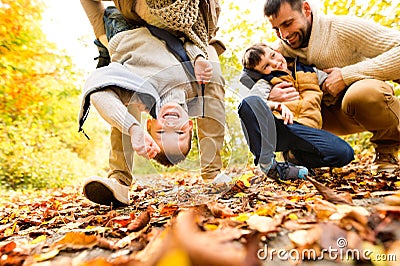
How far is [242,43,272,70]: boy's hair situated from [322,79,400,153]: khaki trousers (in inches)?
21.5

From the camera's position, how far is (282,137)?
206cm

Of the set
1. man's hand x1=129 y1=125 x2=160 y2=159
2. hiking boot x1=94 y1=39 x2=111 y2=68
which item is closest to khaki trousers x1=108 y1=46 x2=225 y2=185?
man's hand x1=129 y1=125 x2=160 y2=159

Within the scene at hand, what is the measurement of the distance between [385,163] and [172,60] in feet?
4.57

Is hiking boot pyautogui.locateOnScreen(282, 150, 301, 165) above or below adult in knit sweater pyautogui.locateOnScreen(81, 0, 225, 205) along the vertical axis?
below

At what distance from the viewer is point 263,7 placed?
218 centimetres

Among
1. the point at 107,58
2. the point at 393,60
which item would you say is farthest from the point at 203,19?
the point at 393,60

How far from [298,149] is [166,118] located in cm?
93

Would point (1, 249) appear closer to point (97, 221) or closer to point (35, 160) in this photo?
point (97, 221)

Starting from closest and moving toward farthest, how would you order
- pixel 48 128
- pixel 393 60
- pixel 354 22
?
pixel 393 60 → pixel 354 22 → pixel 48 128

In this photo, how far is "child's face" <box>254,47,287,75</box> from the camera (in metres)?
2.12

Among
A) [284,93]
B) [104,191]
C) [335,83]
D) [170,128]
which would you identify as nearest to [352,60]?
[335,83]

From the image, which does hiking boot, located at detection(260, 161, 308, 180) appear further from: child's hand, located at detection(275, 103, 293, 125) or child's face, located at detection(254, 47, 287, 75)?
child's face, located at detection(254, 47, 287, 75)

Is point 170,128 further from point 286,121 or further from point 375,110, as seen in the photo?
point 375,110

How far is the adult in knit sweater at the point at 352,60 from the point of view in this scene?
1918 millimetres
